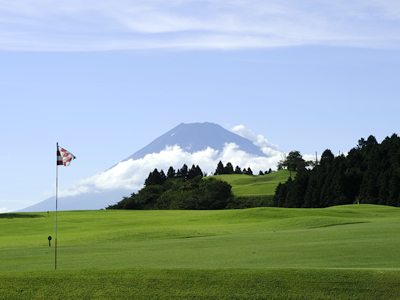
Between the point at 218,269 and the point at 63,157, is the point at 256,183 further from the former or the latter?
the point at 218,269

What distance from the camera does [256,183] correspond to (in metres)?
153

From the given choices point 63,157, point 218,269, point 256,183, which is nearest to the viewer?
point 218,269

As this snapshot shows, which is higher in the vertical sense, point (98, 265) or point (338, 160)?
point (338, 160)

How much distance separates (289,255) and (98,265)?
674 cm

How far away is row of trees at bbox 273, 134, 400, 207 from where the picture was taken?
81.3 meters

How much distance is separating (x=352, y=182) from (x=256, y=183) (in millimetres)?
64954

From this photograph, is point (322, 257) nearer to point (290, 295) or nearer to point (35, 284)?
point (290, 295)

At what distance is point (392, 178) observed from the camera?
79.7m

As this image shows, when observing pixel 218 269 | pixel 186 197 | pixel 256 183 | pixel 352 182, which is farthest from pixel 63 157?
pixel 256 183

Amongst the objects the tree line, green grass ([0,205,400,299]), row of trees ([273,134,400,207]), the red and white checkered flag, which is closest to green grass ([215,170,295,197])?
the tree line

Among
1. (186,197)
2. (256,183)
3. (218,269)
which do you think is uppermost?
(256,183)

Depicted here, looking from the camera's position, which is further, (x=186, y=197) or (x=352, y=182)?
(x=186, y=197)

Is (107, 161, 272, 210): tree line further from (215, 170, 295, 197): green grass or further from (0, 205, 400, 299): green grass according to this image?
(0, 205, 400, 299): green grass

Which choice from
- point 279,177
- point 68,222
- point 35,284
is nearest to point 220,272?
point 35,284
